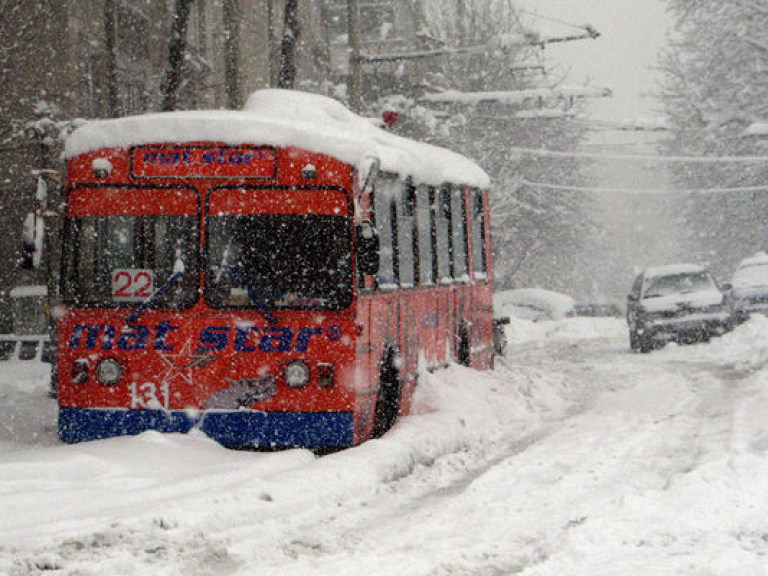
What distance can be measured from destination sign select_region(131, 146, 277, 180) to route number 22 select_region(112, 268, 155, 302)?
29.9 inches

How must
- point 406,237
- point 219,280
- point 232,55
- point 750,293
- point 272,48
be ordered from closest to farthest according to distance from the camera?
point 219,280
point 406,237
point 232,55
point 750,293
point 272,48

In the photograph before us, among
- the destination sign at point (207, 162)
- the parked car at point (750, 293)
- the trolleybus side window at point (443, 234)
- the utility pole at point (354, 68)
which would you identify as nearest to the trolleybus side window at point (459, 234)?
the trolleybus side window at point (443, 234)

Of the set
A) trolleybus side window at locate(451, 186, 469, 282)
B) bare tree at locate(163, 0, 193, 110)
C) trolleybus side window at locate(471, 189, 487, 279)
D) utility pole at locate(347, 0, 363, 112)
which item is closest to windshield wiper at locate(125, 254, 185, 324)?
trolleybus side window at locate(451, 186, 469, 282)

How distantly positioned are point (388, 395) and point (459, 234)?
406 centimetres

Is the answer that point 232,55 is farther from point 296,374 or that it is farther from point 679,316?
point 296,374

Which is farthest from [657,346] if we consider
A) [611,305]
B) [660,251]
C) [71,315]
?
[660,251]

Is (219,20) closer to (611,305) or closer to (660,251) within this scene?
(611,305)

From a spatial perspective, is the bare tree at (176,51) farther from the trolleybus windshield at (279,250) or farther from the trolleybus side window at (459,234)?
the trolleybus windshield at (279,250)

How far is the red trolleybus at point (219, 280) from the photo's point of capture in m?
10.9

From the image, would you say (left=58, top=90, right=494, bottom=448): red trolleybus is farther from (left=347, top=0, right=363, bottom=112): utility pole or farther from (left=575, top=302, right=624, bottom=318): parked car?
(left=575, top=302, right=624, bottom=318): parked car

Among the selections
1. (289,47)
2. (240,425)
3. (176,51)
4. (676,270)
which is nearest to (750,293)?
(676,270)

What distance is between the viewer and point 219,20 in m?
38.4

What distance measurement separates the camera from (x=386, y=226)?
502 inches

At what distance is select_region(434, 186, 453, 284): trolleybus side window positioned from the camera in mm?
15000
